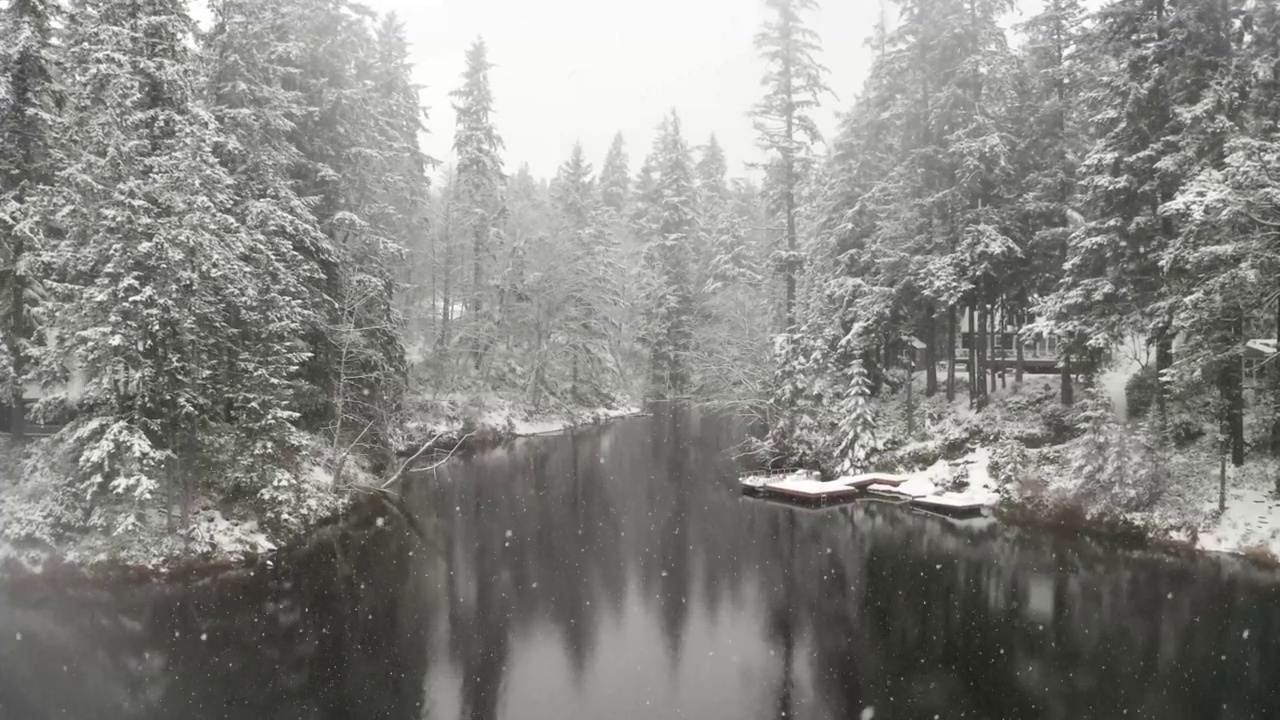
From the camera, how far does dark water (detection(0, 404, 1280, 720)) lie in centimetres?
1212

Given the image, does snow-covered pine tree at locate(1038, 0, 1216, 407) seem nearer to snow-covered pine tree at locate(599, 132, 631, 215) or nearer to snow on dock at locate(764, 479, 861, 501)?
snow on dock at locate(764, 479, 861, 501)

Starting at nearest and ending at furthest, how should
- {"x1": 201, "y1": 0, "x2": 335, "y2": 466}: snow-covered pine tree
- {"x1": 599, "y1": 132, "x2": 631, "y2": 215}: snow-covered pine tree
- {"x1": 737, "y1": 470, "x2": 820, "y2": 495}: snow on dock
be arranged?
{"x1": 201, "y1": 0, "x2": 335, "y2": 466}: snow-covered pine tree
{"x1": 737, "y1": 470, "x2": 820, "y2": 495}: snow on dock
{"x1": 599, "y1": 132, "x2": 631, "y2": 215}: snow-covered pine tree

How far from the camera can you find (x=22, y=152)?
64.9ft

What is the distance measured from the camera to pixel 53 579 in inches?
672

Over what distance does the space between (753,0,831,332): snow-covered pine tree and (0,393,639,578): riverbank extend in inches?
799

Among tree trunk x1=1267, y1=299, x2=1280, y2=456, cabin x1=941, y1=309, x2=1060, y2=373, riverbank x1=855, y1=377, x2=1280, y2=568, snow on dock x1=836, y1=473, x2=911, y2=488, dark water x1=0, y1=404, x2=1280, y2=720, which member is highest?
cabin x1=941, y1=309, x2=1060, y2=373

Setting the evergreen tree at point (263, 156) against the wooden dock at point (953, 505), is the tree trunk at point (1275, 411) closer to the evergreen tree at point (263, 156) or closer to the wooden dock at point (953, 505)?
the wooden dock at point (953, 505)

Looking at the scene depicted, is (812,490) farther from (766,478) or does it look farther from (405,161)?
(405,161)

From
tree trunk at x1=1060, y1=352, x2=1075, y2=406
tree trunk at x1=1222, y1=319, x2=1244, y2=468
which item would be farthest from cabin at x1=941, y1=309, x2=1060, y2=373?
tree trunk at x1=1222, y1=319, x2=1244, y2=468

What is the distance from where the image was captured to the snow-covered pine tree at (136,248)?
1670cm

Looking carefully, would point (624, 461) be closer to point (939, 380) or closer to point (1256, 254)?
point (939, 380)

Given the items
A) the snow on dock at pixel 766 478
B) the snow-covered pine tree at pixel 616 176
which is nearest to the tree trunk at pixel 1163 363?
the snow on dock at pixel 766 478

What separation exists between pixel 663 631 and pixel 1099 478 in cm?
1421

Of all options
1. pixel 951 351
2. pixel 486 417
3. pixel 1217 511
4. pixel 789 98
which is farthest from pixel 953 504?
pixel 486 417
